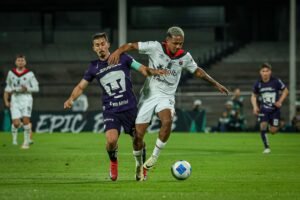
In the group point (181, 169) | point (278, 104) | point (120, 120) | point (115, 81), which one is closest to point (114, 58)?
point (115, 81)

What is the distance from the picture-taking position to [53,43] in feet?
165

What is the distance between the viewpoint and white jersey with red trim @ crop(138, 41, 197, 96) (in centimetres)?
1355

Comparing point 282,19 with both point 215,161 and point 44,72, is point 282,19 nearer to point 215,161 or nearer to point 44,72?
point 44,72

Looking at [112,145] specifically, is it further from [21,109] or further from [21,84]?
[21,109]

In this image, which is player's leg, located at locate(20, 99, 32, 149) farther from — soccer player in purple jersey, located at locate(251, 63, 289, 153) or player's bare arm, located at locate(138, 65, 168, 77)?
player's bare arm, located at locate(138, 65, 168, 77)

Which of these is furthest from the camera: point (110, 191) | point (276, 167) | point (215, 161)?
point (215, 161)

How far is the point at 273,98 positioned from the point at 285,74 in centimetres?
2222

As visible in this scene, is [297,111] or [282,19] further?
[282,19]

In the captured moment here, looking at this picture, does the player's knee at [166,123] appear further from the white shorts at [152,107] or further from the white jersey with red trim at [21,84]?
the white jersey with red trim at [21,84]

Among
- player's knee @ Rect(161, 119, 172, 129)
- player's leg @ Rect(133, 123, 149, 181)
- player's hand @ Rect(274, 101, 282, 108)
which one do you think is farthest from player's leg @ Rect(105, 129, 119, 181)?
player's hand @ Rect(274, 101, 282, 108)

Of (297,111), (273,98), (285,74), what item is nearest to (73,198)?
(273,98)

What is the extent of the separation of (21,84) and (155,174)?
949 centimetres

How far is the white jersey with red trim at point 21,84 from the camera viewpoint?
75.9 feet

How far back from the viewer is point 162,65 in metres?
13.5
